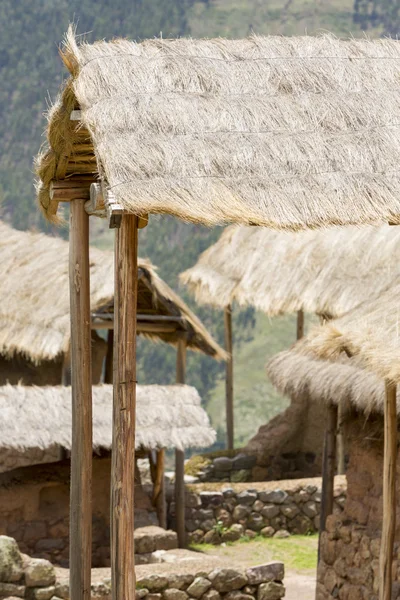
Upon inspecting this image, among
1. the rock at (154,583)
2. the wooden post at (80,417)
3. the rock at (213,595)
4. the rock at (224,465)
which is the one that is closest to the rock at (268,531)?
the rock at (224,465)

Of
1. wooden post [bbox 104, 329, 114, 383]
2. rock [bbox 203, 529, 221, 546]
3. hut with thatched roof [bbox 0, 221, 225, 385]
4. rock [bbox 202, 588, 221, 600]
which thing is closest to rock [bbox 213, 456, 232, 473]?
rock [bbox 203, 529, 221, 546]

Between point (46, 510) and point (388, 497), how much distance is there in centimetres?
521

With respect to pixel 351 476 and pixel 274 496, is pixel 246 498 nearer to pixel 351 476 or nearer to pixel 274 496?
pixel 274 496

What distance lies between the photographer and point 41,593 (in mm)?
10047

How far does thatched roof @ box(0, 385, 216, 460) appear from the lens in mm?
12445

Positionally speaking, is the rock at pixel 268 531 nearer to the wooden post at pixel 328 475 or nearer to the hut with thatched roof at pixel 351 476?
the wooden post at pixel 328 475

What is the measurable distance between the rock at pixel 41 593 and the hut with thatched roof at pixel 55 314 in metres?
3.92

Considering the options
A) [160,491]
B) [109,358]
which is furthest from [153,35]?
[160,491]

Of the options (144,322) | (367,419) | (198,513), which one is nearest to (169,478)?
(198,513)

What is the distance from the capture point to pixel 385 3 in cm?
4675

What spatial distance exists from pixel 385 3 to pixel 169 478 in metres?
34.2

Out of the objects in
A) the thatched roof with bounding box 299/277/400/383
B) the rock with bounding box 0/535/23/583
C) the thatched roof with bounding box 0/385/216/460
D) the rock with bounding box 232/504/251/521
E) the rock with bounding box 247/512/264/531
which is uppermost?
the thatched roof with bounding box 299/277/400/383

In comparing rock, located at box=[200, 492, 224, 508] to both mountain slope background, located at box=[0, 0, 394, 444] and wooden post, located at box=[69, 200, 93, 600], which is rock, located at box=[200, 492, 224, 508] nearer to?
wooden post, located at box=[69, 200, 93, 600]

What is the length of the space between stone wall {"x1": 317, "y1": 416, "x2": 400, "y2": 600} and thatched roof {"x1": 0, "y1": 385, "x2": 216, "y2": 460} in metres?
2.74
